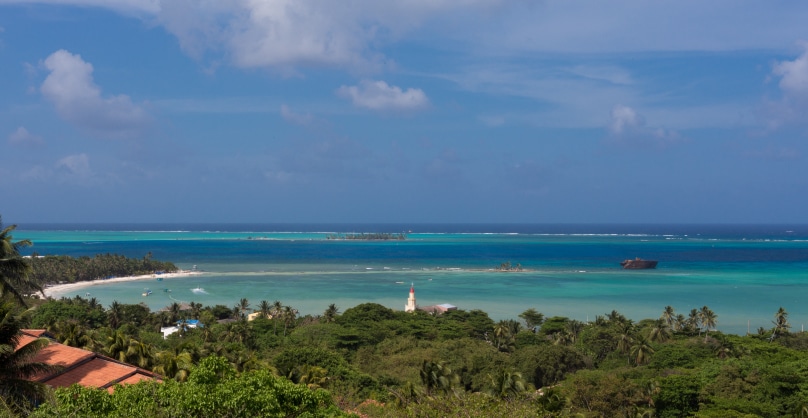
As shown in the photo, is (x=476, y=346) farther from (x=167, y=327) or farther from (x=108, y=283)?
(x=108, y=283)

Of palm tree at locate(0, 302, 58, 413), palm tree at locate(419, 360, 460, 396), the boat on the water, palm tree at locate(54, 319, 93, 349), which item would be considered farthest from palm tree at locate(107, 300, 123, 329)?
the boat on the water

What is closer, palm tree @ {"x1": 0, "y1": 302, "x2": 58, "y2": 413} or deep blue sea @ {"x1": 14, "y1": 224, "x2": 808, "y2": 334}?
palm tree @ {"x1": 0, "y1": 302, "x2": 58, "y2": 413}

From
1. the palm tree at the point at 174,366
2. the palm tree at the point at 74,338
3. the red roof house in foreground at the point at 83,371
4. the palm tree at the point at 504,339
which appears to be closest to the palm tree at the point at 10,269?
the red roof house in foreground at the point at 83,371

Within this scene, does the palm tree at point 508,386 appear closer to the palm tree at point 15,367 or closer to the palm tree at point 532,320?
the palm tree at point 15,367

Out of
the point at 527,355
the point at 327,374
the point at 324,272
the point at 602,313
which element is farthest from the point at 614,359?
the point at 324,272

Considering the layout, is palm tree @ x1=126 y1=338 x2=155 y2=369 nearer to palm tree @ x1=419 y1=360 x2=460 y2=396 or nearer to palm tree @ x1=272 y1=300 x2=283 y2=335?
palm tree @ x1=419 y1=360 x2=460 y2=396

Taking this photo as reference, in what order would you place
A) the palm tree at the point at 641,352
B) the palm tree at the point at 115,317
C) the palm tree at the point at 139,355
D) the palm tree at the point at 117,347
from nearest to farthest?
the palm tree at the point at 117,347 → the palm tree at the point at 139,355 → the palm tree at the point at 641,352 → the palm tree at the point at 115,317

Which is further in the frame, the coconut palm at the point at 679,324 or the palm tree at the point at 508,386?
→ the coconut palm at the point at 679,324
